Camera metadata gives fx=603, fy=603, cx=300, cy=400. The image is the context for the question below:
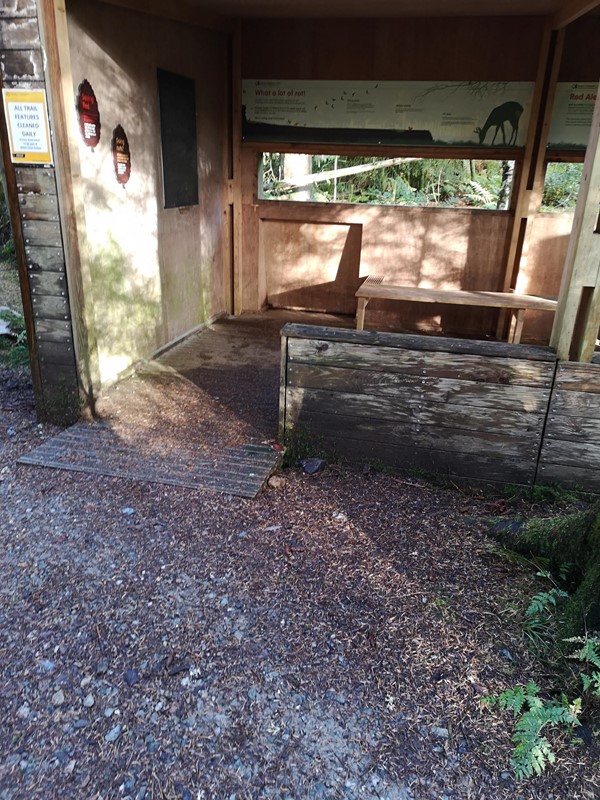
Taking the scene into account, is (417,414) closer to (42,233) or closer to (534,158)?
(42,233)

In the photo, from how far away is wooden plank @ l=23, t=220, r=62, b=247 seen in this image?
4.04m

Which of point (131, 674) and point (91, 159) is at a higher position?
point (91, 159)

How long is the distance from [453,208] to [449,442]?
3991 mm

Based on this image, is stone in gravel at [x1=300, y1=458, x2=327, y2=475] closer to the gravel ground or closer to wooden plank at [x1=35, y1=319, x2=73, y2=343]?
the gravel ground

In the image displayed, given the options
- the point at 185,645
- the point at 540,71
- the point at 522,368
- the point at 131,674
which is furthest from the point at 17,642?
the point at 540,71

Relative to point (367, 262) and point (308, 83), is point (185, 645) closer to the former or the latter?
point (367, 262)

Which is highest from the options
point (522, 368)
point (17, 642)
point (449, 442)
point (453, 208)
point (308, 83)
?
point (308, 83)

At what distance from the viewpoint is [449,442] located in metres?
3.82

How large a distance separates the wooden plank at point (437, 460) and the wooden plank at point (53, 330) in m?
1.95

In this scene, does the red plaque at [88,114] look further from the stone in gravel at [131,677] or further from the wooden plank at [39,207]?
the stone in gravel at [131,677]

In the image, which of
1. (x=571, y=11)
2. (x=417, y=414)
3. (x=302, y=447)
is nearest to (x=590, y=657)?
(x=417, y=414)

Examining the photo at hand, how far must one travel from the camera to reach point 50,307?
167 inches

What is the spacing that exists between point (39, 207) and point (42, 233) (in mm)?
167

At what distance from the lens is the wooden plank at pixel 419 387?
11.9ft
